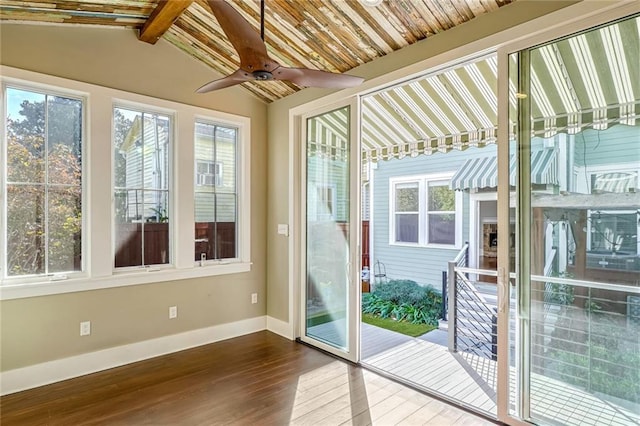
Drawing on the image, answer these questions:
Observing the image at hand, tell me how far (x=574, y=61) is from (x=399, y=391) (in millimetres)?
2707

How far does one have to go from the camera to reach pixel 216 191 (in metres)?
4.20

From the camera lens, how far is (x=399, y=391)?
294 centimetres

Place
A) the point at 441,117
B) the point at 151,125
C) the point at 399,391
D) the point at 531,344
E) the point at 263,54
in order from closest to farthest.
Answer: the point at 263,54 → the point at 531,344 → the point at 399,391 → the point at 151,125 → the point at 441,117

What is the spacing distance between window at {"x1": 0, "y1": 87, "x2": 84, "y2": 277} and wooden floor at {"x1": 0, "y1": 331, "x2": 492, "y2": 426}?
109 centimetres

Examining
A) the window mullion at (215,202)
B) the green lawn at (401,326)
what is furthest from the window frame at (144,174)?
the green lawn at (401,326)

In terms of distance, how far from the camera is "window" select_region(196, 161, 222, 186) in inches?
160

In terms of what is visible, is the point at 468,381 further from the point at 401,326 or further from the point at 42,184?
the point at 42,184

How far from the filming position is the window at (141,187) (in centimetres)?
354

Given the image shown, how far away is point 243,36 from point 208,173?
2.39 metres

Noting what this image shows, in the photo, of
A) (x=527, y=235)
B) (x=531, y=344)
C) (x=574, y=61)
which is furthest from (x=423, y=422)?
(x=574, y=61)

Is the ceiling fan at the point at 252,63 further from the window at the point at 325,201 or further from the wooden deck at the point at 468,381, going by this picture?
the wooden deck at the point at 468,381

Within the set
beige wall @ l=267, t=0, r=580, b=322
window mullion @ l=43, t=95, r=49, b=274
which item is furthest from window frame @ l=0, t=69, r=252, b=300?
beige wall @ l=267, t=0, r=580, b=322

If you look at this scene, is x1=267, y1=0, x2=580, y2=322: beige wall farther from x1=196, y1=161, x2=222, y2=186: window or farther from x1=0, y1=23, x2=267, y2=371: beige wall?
x1=196, y1=161, x2=222, y2=186: window

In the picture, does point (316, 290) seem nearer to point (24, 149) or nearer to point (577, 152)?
point (577, 152)
